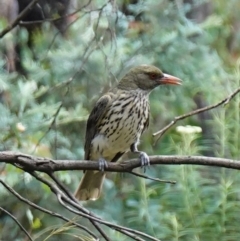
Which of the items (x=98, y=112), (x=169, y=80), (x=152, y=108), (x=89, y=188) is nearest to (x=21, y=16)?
(x=98, y=112)

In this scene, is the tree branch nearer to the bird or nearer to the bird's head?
the bird

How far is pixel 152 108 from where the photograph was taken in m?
4.95

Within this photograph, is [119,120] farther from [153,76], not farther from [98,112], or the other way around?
[153,76]

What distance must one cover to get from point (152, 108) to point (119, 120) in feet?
4.09

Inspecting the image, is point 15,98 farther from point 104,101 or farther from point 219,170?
point 219,170

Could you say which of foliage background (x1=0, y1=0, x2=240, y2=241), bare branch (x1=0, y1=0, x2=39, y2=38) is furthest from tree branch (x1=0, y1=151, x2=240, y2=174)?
foliage background (x1=0, y1=0, x2=240, y2=241)

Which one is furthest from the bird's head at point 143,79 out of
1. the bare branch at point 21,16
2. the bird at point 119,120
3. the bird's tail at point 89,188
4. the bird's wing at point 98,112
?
the bare branch at point 21,16

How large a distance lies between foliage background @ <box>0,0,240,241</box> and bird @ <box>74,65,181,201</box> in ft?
0.54

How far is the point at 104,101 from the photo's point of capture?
379 cm

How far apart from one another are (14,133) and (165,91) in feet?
4.72

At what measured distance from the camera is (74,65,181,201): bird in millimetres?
3705

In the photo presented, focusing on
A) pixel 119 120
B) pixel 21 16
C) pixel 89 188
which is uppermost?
pixel 21 16

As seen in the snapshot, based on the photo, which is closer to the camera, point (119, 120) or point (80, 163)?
point (80, 163)

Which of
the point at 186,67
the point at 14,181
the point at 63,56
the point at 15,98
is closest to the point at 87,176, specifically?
the point at 14,181
